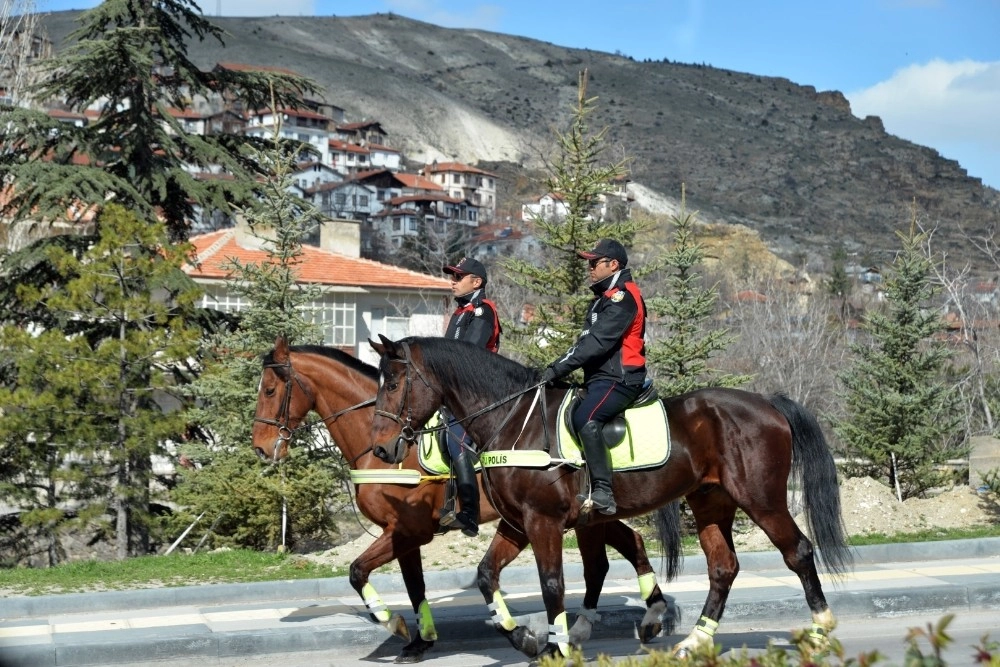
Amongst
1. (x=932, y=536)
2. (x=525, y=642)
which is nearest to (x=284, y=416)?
(x=525, y=642)

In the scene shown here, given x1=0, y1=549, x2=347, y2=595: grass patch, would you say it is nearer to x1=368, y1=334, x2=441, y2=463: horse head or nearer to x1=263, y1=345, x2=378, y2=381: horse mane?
x1=263, y1=345, x2=378, y2=381: horse mane

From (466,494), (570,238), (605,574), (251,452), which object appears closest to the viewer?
(466,494)

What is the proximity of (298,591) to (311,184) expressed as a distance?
128m

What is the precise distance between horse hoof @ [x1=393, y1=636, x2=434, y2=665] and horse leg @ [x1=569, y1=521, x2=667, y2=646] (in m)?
1.24

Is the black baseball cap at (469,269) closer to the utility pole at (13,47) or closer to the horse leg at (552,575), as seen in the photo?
the horse leg at (552,575)

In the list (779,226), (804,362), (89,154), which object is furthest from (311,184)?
(89,154)

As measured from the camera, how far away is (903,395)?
65.6 ft

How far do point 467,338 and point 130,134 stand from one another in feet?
47.5

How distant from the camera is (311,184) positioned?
137m

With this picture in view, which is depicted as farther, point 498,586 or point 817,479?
point 817,479

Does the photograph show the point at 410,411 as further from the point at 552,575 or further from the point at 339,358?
the point at 339,358

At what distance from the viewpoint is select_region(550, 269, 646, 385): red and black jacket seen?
8469 millimetres

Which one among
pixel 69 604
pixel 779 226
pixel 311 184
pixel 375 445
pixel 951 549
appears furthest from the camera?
pixel 779 226

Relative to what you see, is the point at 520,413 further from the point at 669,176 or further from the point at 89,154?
the point at 669,176
